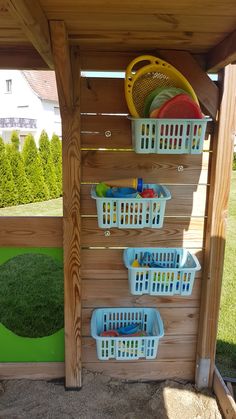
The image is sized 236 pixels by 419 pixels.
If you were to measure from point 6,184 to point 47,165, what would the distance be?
123 centimetres

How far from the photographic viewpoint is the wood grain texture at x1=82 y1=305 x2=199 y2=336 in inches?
82.0

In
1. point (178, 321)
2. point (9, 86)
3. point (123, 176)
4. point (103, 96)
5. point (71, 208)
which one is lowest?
point (178, 321)

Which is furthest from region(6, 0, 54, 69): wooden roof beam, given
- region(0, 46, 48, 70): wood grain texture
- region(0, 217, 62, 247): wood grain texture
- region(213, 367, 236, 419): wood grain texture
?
region(213, 367, 236, 419): wood grain texture

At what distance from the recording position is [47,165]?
8.05 metres

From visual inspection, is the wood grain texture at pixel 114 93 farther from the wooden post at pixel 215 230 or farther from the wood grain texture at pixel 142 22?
the wood grain texture at pixel 142 22

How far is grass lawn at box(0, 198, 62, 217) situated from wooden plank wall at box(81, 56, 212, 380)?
4.59 metres

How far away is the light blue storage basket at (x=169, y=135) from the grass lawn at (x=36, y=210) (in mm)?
5096

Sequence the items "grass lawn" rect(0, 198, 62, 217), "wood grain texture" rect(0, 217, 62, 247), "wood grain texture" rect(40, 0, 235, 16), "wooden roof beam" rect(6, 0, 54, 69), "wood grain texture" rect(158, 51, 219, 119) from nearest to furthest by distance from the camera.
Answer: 1. "wooden roof beam" rect(6, 0, 54, 69)
2. "wood grain texture" rect(40, 0, 235, 16)
3. "wood grain texture" rect(158, 51, 219, 119)
4. "wood grain texture" rect(0, 217, 62, 247)
5. "grass lawn" rect(0, 198, 62, 217)

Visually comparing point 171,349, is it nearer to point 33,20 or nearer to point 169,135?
point 169,135

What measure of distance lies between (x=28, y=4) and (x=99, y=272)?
138 cm

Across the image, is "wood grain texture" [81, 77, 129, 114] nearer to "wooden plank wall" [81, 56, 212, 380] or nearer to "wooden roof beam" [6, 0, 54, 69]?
"wooden plank wall" [81, 56, 212, 380]

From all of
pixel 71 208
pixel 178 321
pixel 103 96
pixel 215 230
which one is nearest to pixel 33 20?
pixel 103 96

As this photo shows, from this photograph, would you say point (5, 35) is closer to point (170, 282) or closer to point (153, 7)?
point (153, 7)

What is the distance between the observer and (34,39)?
122 centimetres
